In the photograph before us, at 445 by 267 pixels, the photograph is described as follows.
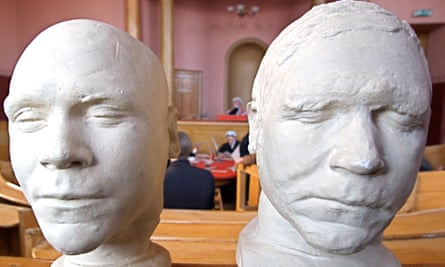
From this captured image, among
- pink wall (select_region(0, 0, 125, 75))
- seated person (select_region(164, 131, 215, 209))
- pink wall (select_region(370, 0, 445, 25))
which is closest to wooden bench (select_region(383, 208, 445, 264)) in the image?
seated person (select_region(164, 131, 215, 209))

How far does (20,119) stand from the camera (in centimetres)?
72

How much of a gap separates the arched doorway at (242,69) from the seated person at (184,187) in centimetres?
677

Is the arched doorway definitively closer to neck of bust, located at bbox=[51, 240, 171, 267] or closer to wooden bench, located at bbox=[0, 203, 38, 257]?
wooden bench, located at bbox=[0, 203, 38, 257]

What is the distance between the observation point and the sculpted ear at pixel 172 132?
954 mm

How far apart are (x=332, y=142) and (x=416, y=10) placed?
745cm

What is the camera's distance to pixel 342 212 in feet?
2.08

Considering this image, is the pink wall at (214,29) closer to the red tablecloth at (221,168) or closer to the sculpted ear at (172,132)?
the red tablecloth at (221,168)

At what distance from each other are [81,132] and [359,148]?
1.89 feet

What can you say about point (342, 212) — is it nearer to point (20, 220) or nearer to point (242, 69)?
point (20, 220)

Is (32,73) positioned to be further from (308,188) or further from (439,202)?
(439,202)

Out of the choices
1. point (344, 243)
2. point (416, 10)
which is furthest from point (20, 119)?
point (416, 10)

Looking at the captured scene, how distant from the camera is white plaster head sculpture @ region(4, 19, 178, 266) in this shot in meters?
0.68

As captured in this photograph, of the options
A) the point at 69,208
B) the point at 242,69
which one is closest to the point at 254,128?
the point at 69,208

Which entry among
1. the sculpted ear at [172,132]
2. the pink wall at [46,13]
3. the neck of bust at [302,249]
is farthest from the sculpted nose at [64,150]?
the pink wall at [46,13]
